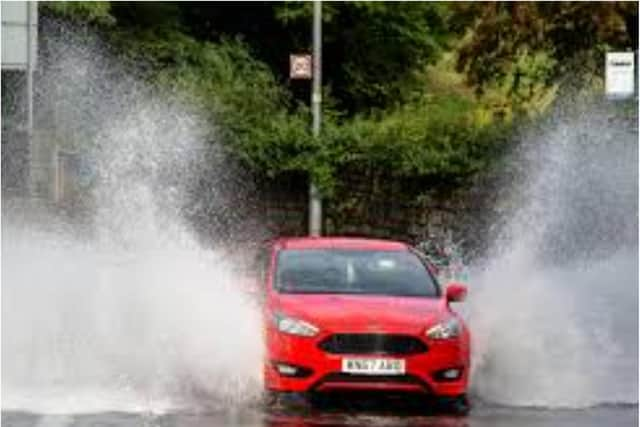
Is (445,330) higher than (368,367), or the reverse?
(445,330)

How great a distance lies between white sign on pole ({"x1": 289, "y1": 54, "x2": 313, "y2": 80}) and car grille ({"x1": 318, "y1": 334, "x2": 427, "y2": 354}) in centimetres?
1965

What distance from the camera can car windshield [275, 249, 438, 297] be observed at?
1458 centimetres

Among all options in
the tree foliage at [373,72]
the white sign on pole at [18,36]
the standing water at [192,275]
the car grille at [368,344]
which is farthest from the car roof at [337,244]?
the tree foliage at [373,72]

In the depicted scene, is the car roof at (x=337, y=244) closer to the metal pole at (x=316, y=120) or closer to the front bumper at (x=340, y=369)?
the front bumper at (x=340, y=369)

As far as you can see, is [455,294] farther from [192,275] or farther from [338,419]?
[192,275]

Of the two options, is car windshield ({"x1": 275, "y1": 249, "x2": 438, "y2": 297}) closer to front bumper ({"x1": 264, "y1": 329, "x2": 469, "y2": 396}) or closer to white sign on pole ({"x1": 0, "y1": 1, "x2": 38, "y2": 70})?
front bumper ({"x1": 264, "y1": 329, "x2": 469, "y2": 396})

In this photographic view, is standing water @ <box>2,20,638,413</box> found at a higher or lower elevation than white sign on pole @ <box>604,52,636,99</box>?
lower

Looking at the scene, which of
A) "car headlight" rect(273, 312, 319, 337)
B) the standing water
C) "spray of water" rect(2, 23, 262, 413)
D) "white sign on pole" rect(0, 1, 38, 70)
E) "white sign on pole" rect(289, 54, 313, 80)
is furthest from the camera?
"white sign on pole" rect(289, 54, 313, 80)

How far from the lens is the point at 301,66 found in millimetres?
32938

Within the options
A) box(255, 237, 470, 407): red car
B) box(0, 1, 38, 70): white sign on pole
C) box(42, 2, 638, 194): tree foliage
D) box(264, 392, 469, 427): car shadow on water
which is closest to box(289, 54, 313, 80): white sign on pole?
box(42, 2, 638, 194): tree foliage

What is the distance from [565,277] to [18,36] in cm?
926

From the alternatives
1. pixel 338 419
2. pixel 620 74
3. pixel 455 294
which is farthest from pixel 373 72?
pixel 338 419

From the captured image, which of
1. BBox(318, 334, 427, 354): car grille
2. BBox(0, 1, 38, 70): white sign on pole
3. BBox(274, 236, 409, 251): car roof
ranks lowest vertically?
BBox(318, 334, 427, 354): car grille

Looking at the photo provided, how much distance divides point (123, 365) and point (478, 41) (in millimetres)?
20655
